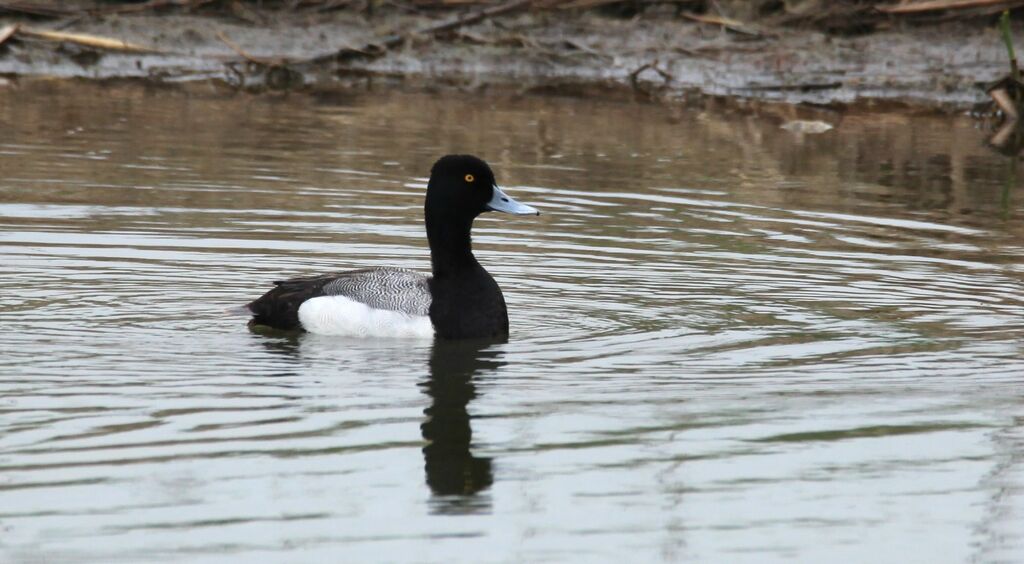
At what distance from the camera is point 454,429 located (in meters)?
7.60

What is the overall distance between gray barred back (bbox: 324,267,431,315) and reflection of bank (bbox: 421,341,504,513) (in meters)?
0.30

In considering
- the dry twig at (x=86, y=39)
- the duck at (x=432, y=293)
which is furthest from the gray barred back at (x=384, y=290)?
the dry twig at (x=86, y=39)

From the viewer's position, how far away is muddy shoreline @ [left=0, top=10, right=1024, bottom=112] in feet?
69.7

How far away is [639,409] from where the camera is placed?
7.86m

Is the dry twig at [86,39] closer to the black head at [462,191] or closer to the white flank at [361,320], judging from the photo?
the black head at [462,191]

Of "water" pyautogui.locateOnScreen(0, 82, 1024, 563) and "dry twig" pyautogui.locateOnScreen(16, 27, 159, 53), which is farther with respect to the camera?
"dry twig" pyautogui.locateOnScreen(16, 27, 159, 53)

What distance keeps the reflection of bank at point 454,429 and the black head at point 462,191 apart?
0.88 m

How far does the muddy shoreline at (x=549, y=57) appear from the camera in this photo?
69.7 feet

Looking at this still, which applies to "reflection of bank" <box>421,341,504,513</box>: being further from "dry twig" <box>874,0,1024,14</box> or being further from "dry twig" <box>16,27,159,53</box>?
"dry twig" <box>874,0,1024,14</box>

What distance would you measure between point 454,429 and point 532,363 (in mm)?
1410

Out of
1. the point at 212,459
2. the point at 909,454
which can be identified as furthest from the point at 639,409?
the point at 212,459

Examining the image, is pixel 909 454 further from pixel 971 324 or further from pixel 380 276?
pixel 380 276

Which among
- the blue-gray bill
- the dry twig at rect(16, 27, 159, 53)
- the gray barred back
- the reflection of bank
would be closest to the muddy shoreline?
the dry twig at rect(16, 27, 159, 53)

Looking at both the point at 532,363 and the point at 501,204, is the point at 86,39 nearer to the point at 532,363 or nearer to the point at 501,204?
the point at 501,204
